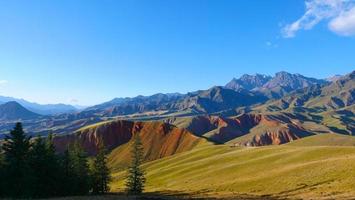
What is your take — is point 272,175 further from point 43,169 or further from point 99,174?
point 43,169

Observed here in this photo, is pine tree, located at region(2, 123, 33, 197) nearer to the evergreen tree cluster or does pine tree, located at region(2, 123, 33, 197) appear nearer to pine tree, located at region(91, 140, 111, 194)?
the evergreen tree cluster

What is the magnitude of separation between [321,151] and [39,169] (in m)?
61.1

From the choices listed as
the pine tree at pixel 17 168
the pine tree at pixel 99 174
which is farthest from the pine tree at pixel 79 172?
the pine tree at pixel 17 168

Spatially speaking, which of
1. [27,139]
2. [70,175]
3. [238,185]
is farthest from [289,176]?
A: [27,139]

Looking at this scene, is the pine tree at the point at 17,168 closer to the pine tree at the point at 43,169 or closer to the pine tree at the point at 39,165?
the pine tree at the point at 39,165

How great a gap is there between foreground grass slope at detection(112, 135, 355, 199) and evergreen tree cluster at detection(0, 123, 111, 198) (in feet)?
66.9

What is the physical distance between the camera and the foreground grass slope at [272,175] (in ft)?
193

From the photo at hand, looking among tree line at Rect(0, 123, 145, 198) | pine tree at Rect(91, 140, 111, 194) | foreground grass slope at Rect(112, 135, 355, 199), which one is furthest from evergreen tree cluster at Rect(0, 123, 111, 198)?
foreground grass slope at Rect(112, 135, 355, 199)

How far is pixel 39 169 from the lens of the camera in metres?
63.5

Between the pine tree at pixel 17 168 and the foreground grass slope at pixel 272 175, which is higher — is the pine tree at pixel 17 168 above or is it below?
above

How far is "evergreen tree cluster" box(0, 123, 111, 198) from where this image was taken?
55.9 metres

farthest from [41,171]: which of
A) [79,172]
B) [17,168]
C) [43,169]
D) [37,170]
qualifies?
[79,172]

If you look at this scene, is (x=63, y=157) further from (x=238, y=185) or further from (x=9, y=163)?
(x=238, y=185)

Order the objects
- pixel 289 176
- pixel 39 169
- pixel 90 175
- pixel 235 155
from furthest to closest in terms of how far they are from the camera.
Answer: pixel 235 155
pixel 90 175
pixel 289 176
pixel 39 169
